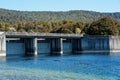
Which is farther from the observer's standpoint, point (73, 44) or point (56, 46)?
point (73, 44)

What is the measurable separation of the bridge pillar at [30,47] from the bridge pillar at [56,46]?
10642 mm

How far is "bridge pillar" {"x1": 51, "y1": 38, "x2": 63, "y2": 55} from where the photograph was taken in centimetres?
13750

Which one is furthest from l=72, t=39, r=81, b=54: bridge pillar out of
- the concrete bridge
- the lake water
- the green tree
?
the lake water

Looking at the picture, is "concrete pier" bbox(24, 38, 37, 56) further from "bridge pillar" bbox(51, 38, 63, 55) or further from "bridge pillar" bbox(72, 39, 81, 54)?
"bridge pillar" bbox(72, 39, 81, 54)

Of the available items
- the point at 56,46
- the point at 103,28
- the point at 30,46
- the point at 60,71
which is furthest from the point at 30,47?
the point at 60,71

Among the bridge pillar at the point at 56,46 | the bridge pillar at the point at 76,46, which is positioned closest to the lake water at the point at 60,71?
the bridge pillar at the point at 56,46

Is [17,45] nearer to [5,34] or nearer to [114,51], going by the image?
[5,34]

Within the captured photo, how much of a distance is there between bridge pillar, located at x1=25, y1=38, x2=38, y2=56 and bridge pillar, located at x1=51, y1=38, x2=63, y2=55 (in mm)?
10642

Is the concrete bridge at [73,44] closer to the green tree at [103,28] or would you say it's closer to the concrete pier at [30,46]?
the concrete pier at [30,46]

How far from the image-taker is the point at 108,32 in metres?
159

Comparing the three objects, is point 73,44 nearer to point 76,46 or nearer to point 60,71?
point 76,46

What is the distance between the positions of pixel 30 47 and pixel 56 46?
41.7 ft

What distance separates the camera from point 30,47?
128500mm

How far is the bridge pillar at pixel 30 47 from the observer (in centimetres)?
12769
